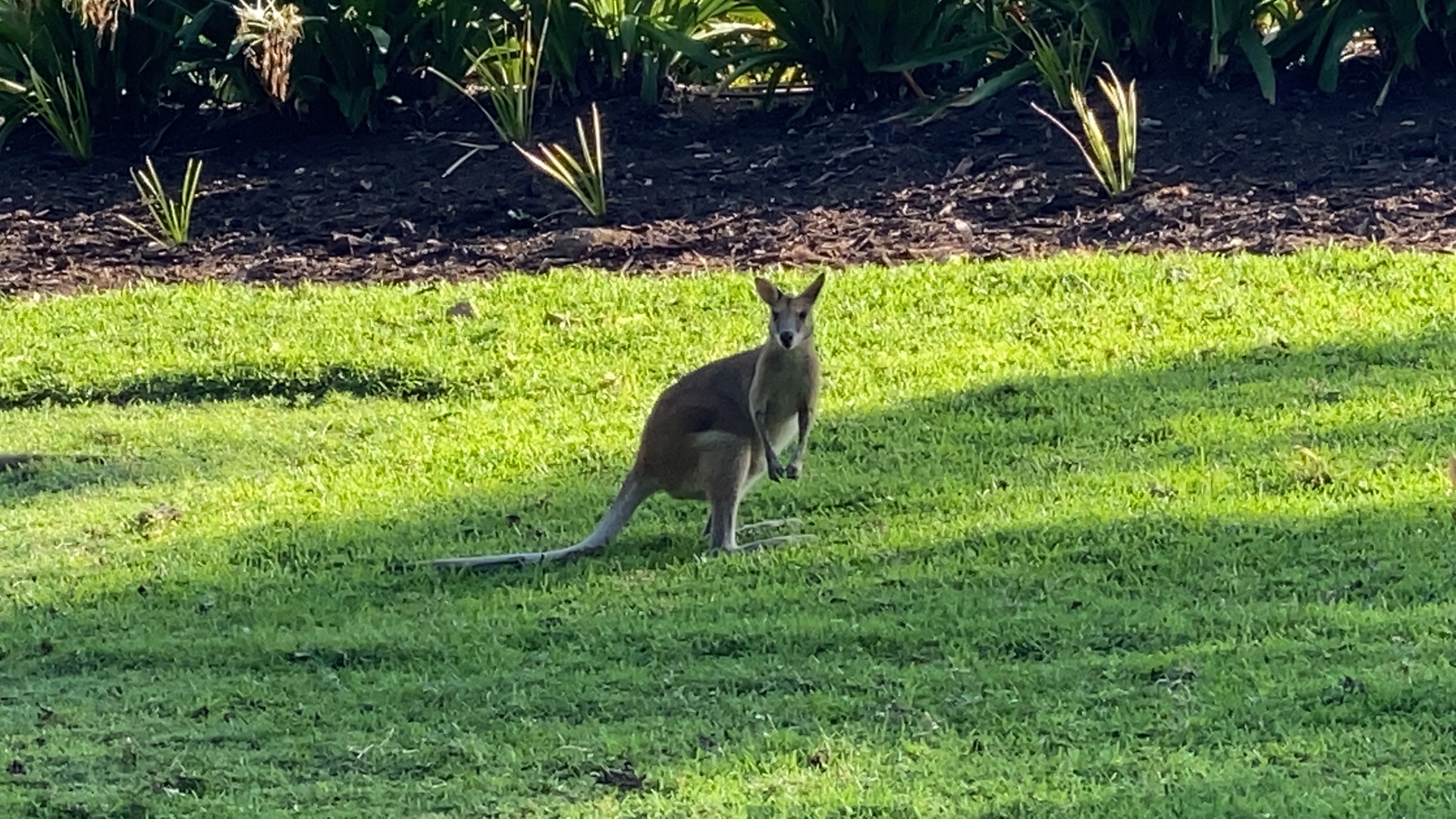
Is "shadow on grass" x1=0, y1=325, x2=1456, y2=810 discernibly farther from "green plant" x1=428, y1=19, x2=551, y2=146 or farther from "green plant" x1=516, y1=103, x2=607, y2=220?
"green plant" x1=428, y1=19, x2=551, y2=146

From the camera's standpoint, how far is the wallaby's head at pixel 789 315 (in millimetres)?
6719

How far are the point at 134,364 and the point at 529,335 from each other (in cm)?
172

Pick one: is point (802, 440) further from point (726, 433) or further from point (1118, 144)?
point (1118, 144)

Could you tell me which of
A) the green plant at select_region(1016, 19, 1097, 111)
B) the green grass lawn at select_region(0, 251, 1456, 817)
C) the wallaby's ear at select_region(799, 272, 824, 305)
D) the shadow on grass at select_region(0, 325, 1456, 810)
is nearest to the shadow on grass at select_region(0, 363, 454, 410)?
the green grass lawn at select_region(0, 251, 1456, 817)

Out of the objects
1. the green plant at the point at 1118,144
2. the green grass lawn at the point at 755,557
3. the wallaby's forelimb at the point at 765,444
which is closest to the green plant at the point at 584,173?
the green grass lawn at the point at 755,557

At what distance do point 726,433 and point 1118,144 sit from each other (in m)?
4.74

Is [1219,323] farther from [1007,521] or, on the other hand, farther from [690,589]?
[690,589]

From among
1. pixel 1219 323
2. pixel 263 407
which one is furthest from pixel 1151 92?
pixel 263 407

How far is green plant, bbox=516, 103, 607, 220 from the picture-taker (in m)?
10.8

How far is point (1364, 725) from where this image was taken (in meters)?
4.85

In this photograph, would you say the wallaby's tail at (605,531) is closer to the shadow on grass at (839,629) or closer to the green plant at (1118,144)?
the shadow on grass at (839,629)

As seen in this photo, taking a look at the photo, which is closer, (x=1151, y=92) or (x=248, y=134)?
(x=1151, y=92)

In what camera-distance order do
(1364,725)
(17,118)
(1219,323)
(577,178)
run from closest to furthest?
(1364,725)
(1219,323)
(577,178)
(17,118)

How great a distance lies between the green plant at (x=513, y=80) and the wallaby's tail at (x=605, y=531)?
5.35 metres
